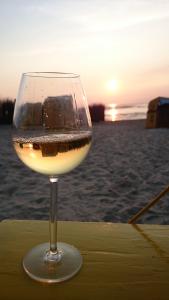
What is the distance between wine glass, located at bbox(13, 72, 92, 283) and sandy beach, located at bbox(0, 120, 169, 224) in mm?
2987

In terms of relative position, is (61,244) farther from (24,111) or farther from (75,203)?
(75,203)

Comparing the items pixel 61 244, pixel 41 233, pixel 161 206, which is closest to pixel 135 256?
pixel 61 244

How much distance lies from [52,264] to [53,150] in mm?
366

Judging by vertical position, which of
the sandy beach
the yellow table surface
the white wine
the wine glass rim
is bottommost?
the sandy beach

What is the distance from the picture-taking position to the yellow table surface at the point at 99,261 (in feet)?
2.49

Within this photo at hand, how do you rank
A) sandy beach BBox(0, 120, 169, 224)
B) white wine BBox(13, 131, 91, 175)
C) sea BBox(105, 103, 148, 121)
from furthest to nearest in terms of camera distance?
sea BBox(105, 103, 148, 121) → sandy beach BBox(0, 120, 169, 224) → white wine BBox(13, 131, 91, 175)

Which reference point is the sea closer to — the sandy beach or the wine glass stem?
the sandy beach

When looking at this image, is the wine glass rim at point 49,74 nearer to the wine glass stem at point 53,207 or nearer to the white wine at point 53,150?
the white wine at point 53,150

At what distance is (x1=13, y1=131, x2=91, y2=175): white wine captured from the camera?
752 millimetres

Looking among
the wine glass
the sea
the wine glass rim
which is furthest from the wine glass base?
the sea

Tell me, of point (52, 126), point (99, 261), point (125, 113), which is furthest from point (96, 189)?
point (125, 113)

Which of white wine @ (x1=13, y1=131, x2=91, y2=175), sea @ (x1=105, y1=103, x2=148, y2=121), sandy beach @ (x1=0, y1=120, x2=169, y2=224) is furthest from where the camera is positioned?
sea @ (x1=105, y1=103, x2=148, y2=121)

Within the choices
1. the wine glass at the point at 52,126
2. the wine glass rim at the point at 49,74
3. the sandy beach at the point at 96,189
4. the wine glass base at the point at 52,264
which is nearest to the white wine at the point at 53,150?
the wine glass at the point at 52,126

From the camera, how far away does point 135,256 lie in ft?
3.06
